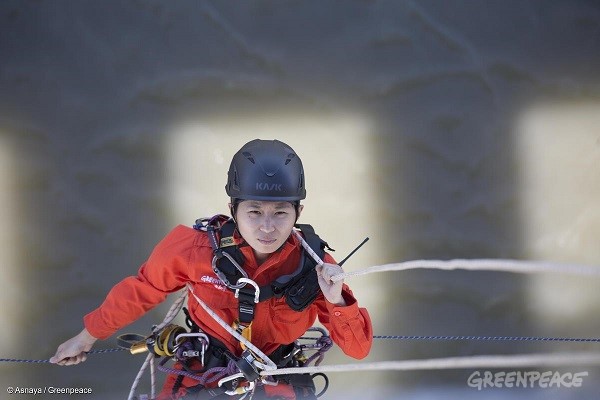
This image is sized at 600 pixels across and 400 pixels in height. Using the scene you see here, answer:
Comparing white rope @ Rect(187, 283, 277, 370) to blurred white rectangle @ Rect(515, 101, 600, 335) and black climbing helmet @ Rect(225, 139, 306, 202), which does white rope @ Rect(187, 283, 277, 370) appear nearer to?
black climbing helmet @ Rect(225, 139, 306, 202)

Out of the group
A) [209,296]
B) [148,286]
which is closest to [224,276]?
[209,296]

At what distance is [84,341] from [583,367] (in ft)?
7.22

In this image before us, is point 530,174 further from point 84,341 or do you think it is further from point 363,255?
point 84,341

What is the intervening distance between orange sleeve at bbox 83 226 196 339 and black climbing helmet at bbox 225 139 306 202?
214mm

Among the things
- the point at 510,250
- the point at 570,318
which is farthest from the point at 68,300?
the point at 570,318

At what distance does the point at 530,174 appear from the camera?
11.2 ft

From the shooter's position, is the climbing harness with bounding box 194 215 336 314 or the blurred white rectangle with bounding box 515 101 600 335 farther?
the blurred white rectangle with bounding box 515 101 600 335

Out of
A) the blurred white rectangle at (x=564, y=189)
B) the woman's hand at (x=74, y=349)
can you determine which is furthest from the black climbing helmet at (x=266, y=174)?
the blurred white rectangle at (x=564, y=189)

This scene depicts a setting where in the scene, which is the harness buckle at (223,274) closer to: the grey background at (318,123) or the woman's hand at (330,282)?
the woman's hand at (330,282)

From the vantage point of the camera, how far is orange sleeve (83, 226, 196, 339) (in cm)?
220

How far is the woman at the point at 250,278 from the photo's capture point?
2.11m

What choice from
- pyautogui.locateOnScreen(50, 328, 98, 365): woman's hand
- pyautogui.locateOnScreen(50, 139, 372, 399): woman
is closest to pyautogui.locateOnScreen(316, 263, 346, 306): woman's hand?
pyautogui.locateOnScreen(50, 139, 372, 399): woman

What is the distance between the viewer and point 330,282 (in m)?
1.96

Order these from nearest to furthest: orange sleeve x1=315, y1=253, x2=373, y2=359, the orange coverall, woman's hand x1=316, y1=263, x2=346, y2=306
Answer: woman's hand x1=316, y1=263, x2=346, y2=306, orange sleeve x1=315, y1=253, x2=373, y2=359, the orange coverall
